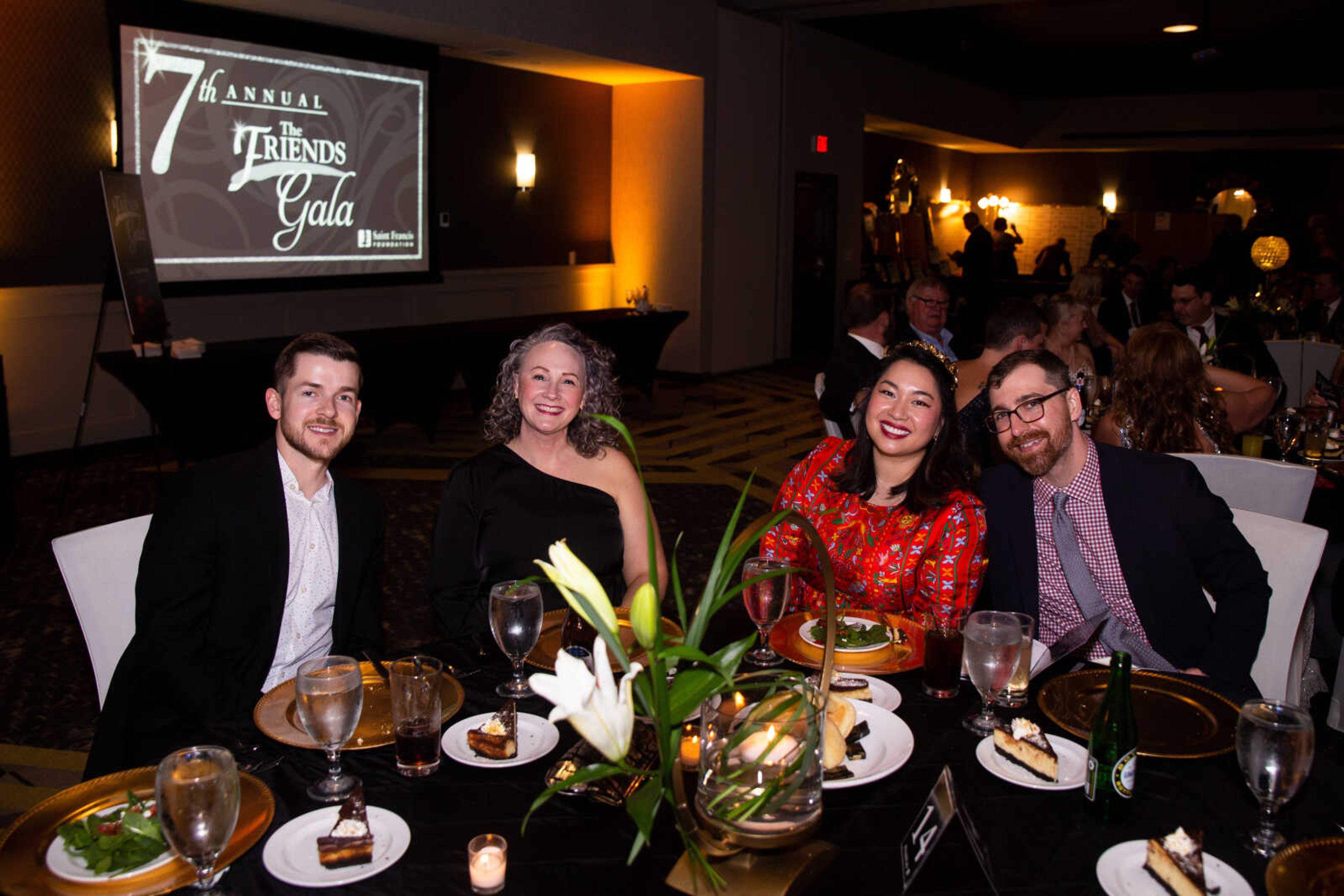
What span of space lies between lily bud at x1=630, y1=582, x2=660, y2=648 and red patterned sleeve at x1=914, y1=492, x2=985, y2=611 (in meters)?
1.43

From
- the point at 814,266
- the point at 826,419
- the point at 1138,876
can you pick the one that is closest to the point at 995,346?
the point at 826,419

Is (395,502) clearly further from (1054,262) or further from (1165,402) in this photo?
(1054,262)

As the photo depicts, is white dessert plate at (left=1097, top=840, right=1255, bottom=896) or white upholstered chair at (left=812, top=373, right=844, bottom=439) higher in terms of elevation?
white upholstered chair at (left=812, top=373, right=844, bottom=439)

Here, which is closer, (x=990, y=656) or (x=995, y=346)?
(x=990, y=656)

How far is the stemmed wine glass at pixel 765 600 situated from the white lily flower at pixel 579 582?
63cm

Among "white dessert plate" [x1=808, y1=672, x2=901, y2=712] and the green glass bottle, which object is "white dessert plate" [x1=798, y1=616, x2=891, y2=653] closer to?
"white dessert plate" [x1=808, y1=672, x2=901, y2=712]

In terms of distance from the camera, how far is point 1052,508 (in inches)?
96.5

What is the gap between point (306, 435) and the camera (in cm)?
226

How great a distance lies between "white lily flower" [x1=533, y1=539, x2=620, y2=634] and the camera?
1.17 m

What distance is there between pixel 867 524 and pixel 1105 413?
1.64 m

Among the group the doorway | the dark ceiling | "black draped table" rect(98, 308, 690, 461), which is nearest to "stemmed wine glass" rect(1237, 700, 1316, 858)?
"black draped table" rect(98, 308, 690, 461)

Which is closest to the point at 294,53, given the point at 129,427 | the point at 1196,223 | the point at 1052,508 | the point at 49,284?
the point at 49,284

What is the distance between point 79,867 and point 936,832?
40.8 inches

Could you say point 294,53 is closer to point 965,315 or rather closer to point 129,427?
point 129,427
